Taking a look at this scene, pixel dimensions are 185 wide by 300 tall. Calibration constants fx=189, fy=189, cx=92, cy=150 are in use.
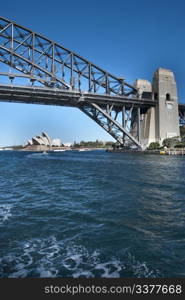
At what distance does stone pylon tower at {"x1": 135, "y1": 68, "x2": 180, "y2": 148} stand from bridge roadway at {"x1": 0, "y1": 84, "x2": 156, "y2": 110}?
623cm

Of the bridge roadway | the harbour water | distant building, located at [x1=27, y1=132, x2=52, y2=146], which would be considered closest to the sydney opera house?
distant building, located at [x1=27, y1=132, x2=52, y2=146]

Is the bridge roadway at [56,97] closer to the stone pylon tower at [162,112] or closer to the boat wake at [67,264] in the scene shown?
the stone pylon tower at [162,112]

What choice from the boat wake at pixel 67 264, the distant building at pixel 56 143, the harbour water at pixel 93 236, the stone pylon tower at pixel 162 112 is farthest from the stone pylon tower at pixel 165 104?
the distant building at pixel 56 143

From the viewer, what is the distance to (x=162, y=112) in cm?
6069

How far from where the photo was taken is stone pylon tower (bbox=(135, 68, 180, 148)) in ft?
200

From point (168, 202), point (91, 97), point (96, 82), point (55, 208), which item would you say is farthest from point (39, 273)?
point (96, 82)

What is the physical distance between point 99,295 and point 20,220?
487 cm

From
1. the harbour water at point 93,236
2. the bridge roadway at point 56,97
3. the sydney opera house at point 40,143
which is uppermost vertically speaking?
the bridge roadway at point 56,97

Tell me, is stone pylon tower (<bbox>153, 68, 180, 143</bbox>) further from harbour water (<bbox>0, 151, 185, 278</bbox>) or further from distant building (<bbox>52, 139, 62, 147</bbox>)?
distant building (<bbox>52, 139, 62, 147</bbox>)

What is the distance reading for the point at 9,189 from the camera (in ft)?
41.2

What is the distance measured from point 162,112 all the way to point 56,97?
3377cm

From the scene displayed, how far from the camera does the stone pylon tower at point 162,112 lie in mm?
60812

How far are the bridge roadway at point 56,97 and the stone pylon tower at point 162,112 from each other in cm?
623

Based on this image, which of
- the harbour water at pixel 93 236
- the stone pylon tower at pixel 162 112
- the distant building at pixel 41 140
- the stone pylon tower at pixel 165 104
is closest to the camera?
the harbour water at pixel 93 236
